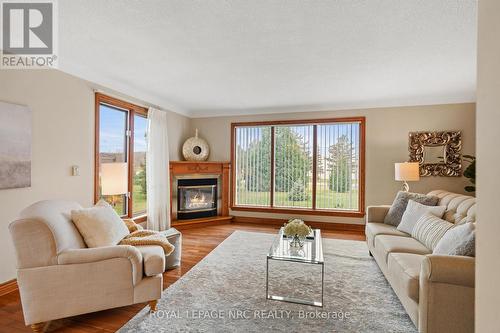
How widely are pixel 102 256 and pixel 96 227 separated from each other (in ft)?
1.30

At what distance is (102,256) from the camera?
1.90m

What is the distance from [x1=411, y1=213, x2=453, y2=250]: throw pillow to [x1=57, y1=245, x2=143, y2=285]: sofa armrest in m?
2.65

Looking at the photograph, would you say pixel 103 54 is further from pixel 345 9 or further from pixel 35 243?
pixel 345 9

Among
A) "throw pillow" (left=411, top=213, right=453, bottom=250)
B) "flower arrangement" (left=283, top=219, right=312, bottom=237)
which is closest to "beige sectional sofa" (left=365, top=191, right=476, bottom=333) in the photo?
"throw pillow" (left=411, top=213, right=453, bottom=250)

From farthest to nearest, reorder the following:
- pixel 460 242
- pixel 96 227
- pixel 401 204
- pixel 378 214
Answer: pixel 378 214 < pixel 401 204 < pixel 96 227 < pixel 460 242

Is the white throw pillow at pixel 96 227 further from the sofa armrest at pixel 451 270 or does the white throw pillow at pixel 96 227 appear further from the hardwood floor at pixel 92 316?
the sofa armrest at pixel 451 270

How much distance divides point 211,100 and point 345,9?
3213 mm

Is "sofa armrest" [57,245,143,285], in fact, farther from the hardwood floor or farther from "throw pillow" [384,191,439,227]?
"throw pillow" [384,191,439,227]

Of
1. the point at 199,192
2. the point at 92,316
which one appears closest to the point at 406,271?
A: the point at 92,316

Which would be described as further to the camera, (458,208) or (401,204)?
(401,204)

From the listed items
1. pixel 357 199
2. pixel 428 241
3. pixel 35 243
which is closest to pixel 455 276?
pixel 428 241

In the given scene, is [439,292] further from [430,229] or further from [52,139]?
[52,139]

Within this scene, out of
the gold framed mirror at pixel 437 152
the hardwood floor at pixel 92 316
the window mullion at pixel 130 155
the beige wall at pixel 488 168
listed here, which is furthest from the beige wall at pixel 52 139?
the gold framed mirror at pixel 437 152
